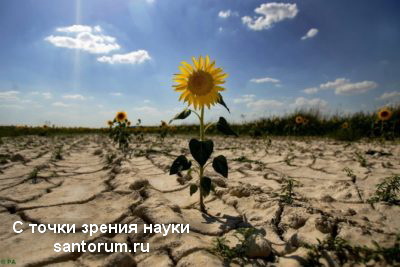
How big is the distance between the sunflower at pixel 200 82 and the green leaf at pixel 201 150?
0.30 metres

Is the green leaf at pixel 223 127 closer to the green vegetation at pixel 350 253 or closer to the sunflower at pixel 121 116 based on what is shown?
the green vegetation at pixel 350 253

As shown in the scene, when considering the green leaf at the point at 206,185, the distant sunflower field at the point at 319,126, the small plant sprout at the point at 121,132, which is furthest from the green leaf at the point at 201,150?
the distant sunflower field at the point at 319,126

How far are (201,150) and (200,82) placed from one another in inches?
17.3

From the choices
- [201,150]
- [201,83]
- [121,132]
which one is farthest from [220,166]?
[121,132]

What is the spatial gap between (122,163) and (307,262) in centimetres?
282

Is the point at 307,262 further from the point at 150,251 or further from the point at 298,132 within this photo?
the point at 298,132

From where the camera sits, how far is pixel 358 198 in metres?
1.95

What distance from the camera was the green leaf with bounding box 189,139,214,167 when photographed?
1572 mm

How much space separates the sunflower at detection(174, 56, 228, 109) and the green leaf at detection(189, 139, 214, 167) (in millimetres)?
296

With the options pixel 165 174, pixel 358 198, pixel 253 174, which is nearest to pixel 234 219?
pixel 358 198

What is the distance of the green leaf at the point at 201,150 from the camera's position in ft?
5.16

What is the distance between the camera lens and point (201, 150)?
5.20ft

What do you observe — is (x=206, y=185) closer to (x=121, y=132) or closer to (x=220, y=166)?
(x=220, y=166)

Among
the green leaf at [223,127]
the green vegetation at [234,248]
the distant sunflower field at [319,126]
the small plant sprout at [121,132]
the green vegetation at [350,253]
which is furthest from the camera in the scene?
the distant sunflower field at [319,126]
